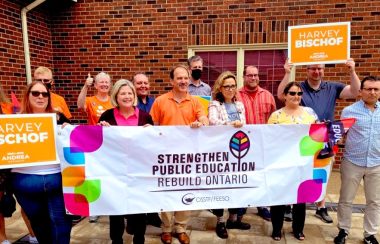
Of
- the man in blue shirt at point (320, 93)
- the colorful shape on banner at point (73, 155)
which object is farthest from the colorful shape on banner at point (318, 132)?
the colorful shape on banner at point (73, 155)

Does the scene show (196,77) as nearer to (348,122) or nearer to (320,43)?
(320,43)

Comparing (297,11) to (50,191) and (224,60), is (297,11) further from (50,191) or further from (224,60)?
(50,191)

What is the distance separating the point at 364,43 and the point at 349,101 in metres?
0.96

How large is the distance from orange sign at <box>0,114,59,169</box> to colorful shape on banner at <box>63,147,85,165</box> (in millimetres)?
87

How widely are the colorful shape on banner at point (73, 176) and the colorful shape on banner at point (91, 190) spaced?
0.16 feet

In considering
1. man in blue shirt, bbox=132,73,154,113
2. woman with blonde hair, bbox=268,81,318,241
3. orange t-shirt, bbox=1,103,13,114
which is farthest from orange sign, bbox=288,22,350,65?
orange t-shirt, bbox=1,103,13,114

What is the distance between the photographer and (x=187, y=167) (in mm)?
2879

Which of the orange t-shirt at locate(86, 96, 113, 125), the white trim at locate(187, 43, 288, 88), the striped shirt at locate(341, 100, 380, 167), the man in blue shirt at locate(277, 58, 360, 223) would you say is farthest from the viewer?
the white trim at locate(187, 43, 288, 88)

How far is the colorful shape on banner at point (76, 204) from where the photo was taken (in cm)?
260

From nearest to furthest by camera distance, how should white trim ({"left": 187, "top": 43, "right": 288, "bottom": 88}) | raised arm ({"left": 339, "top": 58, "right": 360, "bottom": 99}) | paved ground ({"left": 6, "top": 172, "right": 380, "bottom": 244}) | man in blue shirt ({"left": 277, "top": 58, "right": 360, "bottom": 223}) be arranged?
raised arm ({"left": 339, "top": 58, "right": 360, "bottom": 99})
paved ground ({"left": 6, "top": 172, "right": 380, "bottom": 244})
man in blue shirt ({"left": 277, "top": 58, "right": 360, "bottom": 223})
white trim ({"left": 187, "top": 43, "right": 288, "bottom": 88})

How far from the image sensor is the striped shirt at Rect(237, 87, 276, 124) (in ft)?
11.4

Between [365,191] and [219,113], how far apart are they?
1671mm

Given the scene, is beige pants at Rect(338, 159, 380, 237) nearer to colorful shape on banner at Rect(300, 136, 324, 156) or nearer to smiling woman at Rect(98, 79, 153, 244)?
colorful shape on banner at Rect(300, 136, 324, 156)

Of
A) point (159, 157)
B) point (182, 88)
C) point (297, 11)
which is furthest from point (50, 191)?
point (297, 11)
